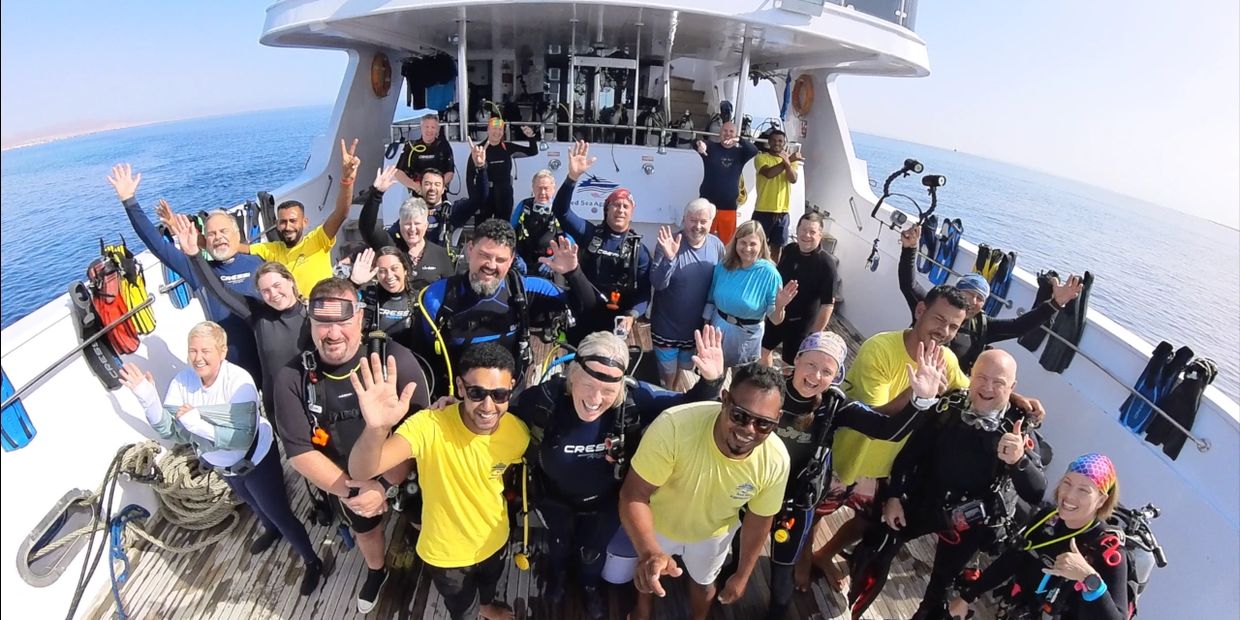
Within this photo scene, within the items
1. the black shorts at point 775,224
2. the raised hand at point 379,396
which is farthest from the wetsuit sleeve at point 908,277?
the raised hand at point 379,396

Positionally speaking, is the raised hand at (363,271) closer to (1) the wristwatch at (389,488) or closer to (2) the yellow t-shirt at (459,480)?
(1) the wristwatch at (389,488)

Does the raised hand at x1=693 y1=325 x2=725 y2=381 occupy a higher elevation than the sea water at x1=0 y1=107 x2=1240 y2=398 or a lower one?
higher

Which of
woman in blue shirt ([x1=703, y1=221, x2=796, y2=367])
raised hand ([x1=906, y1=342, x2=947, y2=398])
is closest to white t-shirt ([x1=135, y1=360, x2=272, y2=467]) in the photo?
woman in blue shirt ([x1=703, y1=221, x2=796, y2=367])

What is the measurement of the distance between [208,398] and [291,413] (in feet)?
1.98

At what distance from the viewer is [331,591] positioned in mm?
2893

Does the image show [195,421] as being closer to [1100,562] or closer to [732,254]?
[732,254]

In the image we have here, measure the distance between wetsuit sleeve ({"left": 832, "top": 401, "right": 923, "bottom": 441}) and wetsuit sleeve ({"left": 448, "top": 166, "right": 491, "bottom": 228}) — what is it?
3826mm

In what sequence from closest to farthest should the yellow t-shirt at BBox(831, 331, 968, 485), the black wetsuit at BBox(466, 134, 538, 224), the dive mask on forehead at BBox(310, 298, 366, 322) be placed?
1. the dive mask on forehead at BBox(310, 298, 366, 322)
2. the yellow t-shirt at BBox(831, 331, 968, 485)
3. the black wetsuit at BBox(466, 134, 538, 224)

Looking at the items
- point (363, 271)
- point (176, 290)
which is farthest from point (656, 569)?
point (176, 290)

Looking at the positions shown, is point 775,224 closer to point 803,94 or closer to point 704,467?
point 803,94

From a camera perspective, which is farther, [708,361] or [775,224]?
[775,224]

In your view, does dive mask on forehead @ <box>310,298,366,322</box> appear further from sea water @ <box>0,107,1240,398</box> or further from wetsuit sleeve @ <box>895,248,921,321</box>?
sea water @ <box>0,107,1240,398</box>

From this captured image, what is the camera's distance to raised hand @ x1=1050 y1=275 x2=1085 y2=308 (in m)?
3.42

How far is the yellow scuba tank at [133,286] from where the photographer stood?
3.20 meters
